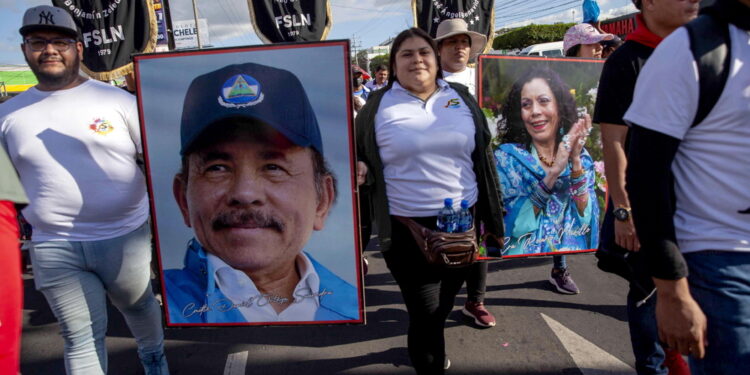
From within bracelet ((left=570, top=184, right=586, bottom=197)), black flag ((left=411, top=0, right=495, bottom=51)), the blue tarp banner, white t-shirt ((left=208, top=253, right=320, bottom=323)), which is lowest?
white t-shirt ((left=208, top=253, right=320, bottom=323))

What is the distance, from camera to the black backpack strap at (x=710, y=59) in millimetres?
1232

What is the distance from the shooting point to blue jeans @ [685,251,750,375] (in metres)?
1.28

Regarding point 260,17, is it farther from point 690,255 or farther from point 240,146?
point 690,255

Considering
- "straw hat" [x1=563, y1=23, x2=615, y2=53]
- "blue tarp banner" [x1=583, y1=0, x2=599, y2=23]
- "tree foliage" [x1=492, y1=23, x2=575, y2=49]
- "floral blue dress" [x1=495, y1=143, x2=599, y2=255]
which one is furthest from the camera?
"tree foliage" [x1=492, y1=23, x2=575, y2=49]

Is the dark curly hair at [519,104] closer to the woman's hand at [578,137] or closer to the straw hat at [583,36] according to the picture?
the woman's hand at [578,137]

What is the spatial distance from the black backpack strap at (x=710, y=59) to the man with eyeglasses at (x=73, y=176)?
7.16 feet

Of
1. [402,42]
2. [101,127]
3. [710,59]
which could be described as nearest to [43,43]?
[101,127]

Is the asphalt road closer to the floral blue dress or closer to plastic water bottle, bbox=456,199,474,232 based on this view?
the floral blue dress

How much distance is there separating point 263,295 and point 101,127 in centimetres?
103

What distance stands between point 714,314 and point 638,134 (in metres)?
0.52

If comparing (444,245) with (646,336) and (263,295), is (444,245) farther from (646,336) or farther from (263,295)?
(646,336)

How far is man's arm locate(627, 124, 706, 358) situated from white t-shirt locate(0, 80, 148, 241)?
6.77 ft

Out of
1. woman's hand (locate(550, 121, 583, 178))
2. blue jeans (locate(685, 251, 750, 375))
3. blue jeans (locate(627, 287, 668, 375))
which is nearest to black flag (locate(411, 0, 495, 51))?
woman's hand (locate(550, 121, 583, 178))

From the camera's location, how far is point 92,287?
7.35ft
